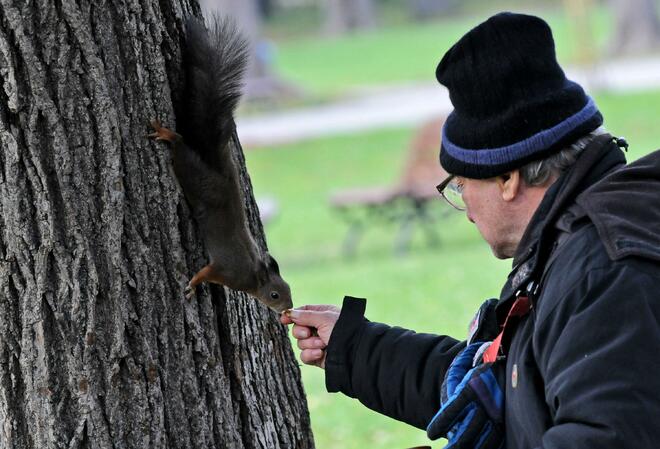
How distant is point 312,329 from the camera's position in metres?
2.51

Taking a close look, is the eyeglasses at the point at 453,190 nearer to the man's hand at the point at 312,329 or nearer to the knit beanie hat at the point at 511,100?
the knit beanie hat at the point at 511,100

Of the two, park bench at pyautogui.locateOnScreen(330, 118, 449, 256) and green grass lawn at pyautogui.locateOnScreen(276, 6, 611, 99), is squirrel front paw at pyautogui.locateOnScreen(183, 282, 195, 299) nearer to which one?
park bench at pyautogui.locateOnScreen(330, 118, 449, 256)

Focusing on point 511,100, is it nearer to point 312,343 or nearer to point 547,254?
point 547,254

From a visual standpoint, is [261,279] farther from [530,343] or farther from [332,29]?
[332,29]

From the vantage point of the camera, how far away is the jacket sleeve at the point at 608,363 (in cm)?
159

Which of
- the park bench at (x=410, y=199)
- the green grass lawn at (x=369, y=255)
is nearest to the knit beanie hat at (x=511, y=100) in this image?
the green grass lawn at (x=369, y=255)

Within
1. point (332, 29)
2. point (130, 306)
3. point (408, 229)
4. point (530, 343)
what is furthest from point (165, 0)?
point (332, 29)

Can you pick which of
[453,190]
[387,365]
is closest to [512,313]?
[453,190]

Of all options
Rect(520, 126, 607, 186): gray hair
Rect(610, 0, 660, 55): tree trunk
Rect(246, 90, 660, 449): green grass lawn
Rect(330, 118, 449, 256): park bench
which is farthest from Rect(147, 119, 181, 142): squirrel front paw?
Rect(610, 0, 660, 55): tree trunk

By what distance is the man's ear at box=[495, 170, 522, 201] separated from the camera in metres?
1.92

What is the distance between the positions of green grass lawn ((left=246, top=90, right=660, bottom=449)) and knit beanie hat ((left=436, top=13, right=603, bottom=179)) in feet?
10.3

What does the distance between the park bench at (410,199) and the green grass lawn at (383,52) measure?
10211 mm

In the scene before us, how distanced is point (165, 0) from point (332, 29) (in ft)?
107

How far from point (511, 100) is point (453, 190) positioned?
1.04 ft
